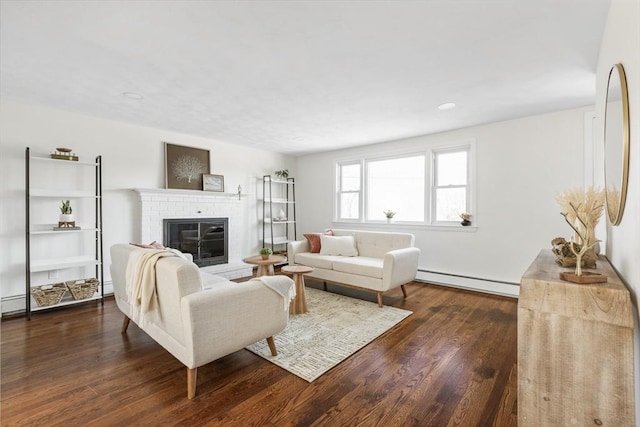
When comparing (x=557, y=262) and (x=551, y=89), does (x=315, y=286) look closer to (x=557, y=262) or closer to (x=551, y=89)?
(x=557, y=262)

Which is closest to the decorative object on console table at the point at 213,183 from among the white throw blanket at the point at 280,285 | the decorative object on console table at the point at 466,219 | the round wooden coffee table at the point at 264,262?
the round wooden coffee table at the point at 264,262

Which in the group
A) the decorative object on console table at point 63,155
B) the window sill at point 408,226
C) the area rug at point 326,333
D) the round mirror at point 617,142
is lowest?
the area rug at point 326,333

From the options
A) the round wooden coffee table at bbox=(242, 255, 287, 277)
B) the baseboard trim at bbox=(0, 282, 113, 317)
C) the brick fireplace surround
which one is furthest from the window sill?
the baseboard trim at bbox=(0, 282, 113, 317)

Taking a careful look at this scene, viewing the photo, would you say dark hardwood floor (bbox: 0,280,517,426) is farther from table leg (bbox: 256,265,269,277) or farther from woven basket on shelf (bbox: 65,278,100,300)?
table leg (bbox: 256,265,269,277)

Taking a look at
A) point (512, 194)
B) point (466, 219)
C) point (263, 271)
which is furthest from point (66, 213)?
point (512, 194)

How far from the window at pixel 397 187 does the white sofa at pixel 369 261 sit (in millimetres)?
944

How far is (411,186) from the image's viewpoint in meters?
5.11

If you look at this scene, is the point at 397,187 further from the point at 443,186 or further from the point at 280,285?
the point at 280,285

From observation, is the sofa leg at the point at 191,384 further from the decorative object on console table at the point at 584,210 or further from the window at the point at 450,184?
the window at the point at 450,184

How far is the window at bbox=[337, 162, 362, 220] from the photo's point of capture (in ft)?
19.2

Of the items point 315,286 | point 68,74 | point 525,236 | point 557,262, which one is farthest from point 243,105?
point 525,236

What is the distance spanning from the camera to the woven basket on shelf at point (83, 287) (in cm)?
353

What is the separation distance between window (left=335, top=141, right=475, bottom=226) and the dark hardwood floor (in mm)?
2114

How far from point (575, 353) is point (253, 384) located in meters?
1.82
